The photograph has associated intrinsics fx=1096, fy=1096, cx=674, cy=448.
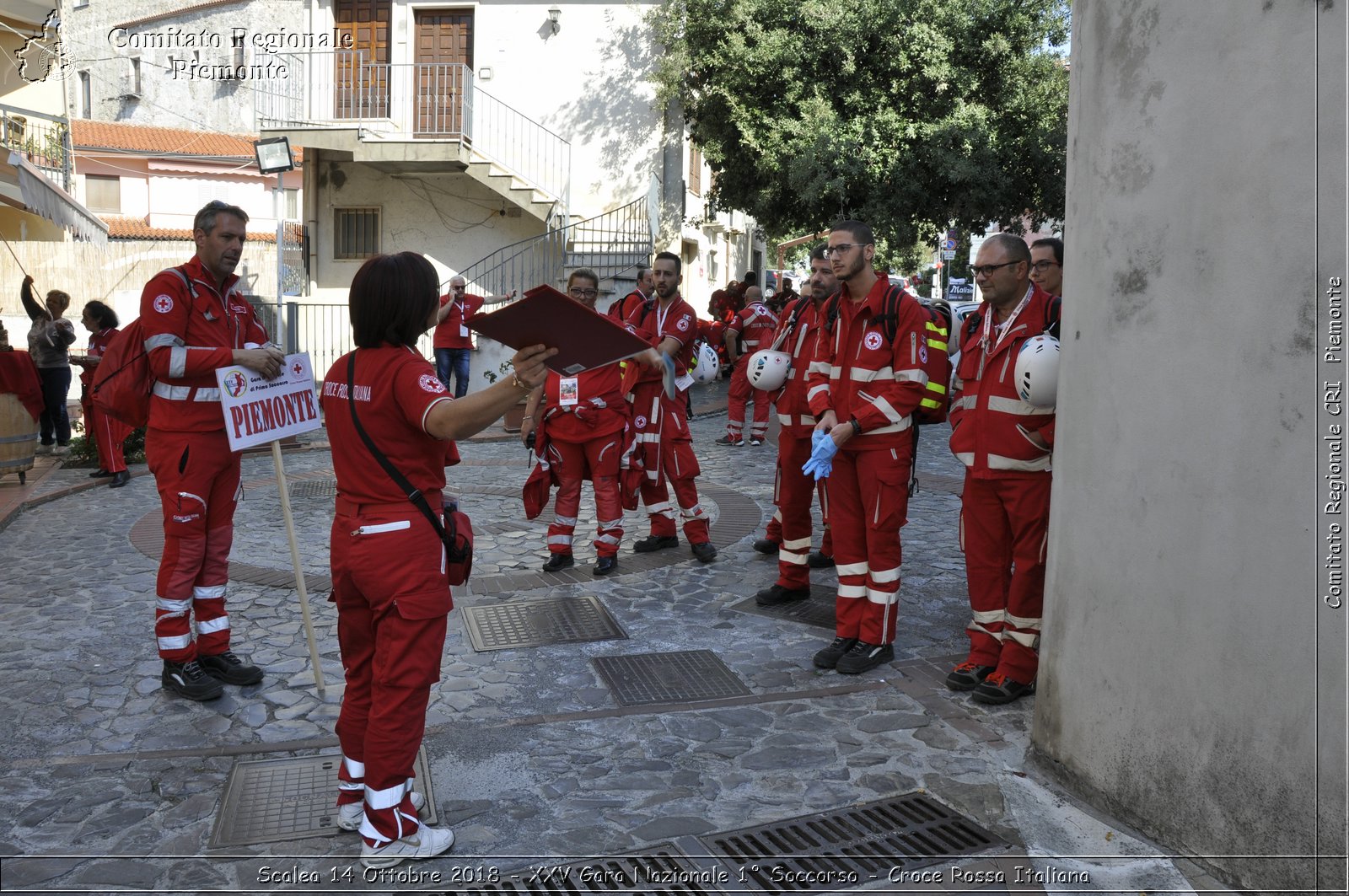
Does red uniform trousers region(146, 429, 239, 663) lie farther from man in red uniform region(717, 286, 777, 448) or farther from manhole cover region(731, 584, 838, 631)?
man in red uniform region(717, 286, 777, 448)

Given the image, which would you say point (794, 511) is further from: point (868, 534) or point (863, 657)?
point (863, 657)

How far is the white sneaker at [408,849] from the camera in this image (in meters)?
3.62

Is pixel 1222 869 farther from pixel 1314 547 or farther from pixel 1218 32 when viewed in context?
pixel 1218 32

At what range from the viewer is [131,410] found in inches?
201

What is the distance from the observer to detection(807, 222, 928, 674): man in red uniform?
5.45m

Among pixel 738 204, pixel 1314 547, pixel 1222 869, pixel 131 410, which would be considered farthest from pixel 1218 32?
pixel 738 204

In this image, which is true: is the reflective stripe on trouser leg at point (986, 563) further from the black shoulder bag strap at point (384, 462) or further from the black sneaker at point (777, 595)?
the black shoulder bag strap at point (384, 462)

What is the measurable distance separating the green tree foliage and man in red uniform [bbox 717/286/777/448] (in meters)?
4.61

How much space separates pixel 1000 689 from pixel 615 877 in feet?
7.56

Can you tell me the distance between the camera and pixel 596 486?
7.61 meters

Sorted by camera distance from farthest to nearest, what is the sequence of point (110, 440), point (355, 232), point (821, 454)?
point (355, 232)
point (110, 440)
point (821, 454)

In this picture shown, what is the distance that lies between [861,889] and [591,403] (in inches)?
173

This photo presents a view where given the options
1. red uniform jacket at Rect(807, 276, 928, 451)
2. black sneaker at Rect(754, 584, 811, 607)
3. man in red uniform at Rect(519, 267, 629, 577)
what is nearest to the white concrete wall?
red uniform jacket at Rect(807, 276, 928, 451)

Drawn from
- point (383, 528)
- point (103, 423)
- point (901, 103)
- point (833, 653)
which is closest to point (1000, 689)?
point (833, 653)
